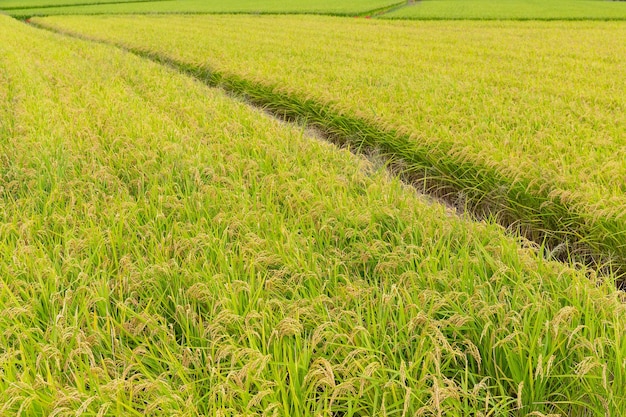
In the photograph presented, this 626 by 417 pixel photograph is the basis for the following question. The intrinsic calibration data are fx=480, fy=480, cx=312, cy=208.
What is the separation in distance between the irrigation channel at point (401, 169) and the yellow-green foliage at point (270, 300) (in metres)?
0.44

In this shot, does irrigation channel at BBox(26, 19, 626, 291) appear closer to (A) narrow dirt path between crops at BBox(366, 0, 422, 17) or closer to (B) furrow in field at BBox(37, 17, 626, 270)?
(B) furrow in field at BBox(37, 17, 626, 270)

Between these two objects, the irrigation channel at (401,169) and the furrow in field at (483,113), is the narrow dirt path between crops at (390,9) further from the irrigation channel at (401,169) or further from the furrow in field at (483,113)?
the irrigation channel at (401,169)

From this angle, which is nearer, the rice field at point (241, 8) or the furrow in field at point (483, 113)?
the furrow in field at point (483, 113)

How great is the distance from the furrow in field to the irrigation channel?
0.8 inches

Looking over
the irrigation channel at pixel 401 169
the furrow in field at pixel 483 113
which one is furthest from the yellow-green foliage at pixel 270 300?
the furrow in field at pixel 483 113

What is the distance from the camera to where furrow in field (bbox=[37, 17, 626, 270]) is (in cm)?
354

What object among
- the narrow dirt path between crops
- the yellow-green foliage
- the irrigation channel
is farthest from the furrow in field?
the narrow dirt path between crops

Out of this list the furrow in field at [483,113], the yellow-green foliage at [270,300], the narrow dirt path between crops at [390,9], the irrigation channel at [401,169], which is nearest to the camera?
the yellow-green foliage at [270,300]

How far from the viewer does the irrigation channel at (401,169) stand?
3.25 metres

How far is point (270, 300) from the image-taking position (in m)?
1.94

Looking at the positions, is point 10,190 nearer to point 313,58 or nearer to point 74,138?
point 74,138

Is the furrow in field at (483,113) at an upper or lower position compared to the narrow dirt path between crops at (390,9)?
lower

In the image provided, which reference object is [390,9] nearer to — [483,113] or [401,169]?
[483,113]

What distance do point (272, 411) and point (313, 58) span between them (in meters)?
9.24
